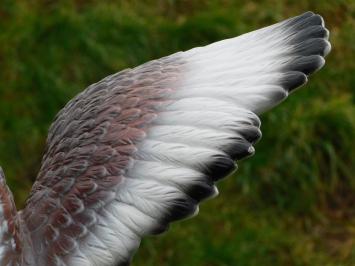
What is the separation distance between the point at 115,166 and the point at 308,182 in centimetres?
204

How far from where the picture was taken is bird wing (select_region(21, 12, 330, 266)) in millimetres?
1763

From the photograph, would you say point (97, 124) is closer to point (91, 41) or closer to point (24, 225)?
point (24, 225)

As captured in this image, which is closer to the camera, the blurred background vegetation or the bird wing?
the bird wing

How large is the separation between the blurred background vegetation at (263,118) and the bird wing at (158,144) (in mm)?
1658

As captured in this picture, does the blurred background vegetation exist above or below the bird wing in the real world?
below

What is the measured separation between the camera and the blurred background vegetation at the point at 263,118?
364cm

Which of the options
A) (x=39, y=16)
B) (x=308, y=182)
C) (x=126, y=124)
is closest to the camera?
(x=126, y=124)

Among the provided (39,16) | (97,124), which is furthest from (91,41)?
(97,124)

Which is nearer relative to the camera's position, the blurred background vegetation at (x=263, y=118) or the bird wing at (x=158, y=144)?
the bird wing at (x=158, y=144)

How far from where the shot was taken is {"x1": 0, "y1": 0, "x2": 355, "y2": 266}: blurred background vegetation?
143 inches

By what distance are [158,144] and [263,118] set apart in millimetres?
2062

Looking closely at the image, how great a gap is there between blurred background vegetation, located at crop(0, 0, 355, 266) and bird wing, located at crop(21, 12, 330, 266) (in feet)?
5.44

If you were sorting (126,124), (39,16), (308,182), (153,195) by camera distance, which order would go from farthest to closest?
(39,16) → (308,182) → (126,124) → (153,195)

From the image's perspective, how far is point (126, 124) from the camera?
192 cm
